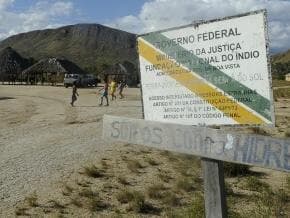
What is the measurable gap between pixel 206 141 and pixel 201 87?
1.75 feet

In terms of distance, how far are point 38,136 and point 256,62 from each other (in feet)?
48.0

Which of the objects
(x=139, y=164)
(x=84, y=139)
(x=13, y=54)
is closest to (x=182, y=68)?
(x=139, y=164)

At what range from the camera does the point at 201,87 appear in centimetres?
478

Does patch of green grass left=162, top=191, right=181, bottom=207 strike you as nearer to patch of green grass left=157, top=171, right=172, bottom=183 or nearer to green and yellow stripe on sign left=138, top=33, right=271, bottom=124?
patch of green grass left=157, top=171, right=172, bottom=183

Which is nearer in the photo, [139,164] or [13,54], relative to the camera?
[139,164]

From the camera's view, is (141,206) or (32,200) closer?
(141,206)


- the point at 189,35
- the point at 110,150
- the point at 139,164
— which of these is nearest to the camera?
the point at 189,35

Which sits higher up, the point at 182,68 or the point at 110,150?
the point at 182,68

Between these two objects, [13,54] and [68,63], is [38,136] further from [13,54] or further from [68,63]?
[13,54]

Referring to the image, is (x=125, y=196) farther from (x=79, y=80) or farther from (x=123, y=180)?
(x=79, y=80)

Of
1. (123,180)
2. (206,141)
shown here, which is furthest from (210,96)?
(123,180)

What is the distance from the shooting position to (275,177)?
11.4 meters

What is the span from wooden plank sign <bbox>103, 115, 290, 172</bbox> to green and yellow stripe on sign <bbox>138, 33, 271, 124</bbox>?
0.30m

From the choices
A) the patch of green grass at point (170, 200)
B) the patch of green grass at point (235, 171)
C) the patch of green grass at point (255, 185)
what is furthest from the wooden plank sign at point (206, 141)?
the patch of green grass at point (235, 171)
